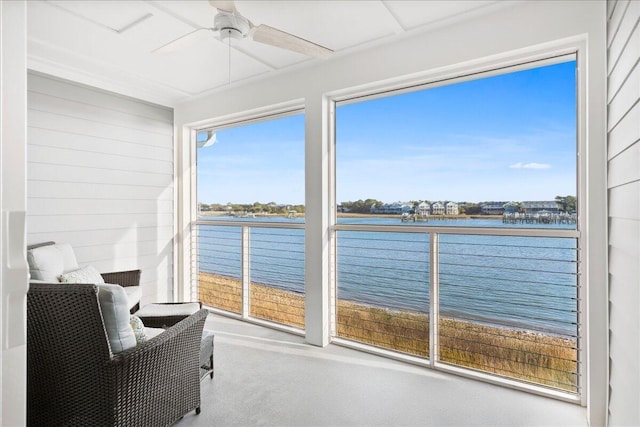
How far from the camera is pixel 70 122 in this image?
351cm

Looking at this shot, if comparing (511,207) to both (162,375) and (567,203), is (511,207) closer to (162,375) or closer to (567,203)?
(567,203)

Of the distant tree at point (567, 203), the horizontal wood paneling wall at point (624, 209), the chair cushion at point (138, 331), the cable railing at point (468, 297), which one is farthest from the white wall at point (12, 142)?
the distant tree at point (567, 203)

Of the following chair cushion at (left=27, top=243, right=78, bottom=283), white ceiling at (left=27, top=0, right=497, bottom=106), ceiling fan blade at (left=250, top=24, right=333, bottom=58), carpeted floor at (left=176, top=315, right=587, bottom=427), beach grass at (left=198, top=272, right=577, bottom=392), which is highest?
white ceiling at (left=27, top=0, right=497, bottom=106)

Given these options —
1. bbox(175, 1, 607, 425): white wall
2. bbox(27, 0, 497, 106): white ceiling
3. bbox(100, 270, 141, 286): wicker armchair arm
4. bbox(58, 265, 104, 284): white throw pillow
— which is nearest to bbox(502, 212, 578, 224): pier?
bbox(175, 1, 607, 425): white wall

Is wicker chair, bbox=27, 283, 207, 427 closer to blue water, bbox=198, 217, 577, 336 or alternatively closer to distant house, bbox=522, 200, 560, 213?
blue water, bbox=198, 217, 577, 336

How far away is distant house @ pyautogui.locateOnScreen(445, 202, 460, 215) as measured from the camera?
9.23 ft

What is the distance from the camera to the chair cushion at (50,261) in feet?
8.72

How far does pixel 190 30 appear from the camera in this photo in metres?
2.70

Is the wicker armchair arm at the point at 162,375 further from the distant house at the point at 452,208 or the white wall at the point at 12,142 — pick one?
the distant house at the point at 452,208

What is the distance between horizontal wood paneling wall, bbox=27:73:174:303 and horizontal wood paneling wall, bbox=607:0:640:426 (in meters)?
4.25

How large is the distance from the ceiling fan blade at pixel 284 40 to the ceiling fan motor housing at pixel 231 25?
0.23 feet

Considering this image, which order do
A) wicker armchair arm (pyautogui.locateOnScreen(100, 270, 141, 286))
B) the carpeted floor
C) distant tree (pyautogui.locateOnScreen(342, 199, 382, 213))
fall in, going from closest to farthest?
the carpeted floor, distant tree (pyautogui.locateOnScreen(342, 199, 382, 213)), wicker armchair arm (pyautogui.locateOnScreen(100, 270, 141, 286))

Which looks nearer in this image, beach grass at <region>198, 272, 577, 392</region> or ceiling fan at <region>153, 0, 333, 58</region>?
ceiling fan at <region>153, 0, 333, 58</region>

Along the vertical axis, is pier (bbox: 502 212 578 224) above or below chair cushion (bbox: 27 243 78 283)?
above
